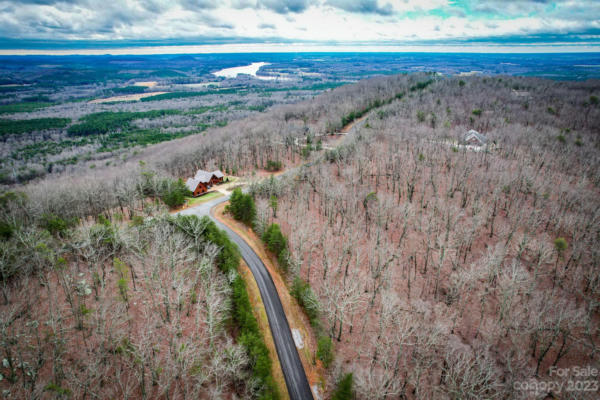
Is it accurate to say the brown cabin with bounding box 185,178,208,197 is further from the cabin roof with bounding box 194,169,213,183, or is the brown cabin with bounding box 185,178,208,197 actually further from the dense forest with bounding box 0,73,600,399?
the dense forest with bounding box 0,73,600,399

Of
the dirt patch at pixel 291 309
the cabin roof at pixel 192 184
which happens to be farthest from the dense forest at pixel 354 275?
the cabin roof at pixel 192 184

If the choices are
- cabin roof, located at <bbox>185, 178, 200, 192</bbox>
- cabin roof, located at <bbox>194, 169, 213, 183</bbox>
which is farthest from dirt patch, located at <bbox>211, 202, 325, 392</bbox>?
cabin roof, located at <bbox>194, 169, 213, 183</bbox>

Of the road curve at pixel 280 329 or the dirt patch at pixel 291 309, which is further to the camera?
the dirt patch at pixel 291 309

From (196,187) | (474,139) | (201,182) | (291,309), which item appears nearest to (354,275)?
(291,309)

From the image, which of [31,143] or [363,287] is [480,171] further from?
[31,143]

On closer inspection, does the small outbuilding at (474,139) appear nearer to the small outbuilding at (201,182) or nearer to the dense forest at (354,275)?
the dense forest at (354,275)

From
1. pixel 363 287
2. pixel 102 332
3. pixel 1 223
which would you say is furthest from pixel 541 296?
pixel 1 223

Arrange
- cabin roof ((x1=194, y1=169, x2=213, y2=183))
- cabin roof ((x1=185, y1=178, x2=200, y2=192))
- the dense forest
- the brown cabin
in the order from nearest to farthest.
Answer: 1. the dense forest
2. cabin roof ((x1=185, y1=178, x2=200, y2=192))
3. the brown cabin
4. cabin roof ((x1=194, y1=169, x2=213, y2=183))
